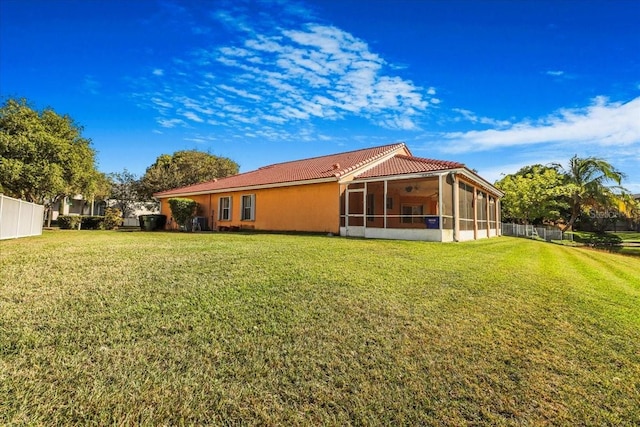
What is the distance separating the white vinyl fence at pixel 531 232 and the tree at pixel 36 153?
33558 millimetres

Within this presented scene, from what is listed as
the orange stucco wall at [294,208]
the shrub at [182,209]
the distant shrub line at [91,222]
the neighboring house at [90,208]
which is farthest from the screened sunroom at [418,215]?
the neighboring house at [90,208]

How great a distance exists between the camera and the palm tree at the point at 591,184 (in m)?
30.5

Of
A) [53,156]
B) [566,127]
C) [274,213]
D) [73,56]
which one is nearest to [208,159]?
[53,156]

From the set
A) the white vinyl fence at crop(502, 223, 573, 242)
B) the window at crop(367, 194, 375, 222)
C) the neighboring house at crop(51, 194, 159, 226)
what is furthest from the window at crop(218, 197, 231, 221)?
the white vinyl fence at crop(502, 223, 573, 242)

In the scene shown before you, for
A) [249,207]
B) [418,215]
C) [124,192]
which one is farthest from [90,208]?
[418,215]

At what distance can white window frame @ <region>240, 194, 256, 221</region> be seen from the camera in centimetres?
1917

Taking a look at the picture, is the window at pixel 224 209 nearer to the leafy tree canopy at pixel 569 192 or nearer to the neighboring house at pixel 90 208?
the neighboring house at pixel 90 208

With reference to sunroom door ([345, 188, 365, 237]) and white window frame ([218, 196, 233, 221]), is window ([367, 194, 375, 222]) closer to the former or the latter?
sunroom door ([345, 188, 365, 237])

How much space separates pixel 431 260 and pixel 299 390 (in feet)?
20.4

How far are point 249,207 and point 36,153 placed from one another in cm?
1507

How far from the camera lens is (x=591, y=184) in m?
31.1

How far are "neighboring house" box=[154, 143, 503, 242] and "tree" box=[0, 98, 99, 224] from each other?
390 inches

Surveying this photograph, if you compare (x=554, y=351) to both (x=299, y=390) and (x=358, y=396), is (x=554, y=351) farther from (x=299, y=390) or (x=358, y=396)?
(x=299, y=390)

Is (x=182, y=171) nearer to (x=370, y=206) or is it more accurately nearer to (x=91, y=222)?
(x=91, y=222)
